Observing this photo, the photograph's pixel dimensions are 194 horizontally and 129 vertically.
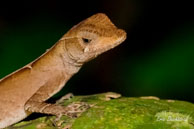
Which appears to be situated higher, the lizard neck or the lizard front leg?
the lizard neck

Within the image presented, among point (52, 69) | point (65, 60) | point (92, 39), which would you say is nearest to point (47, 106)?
point (52, 69)

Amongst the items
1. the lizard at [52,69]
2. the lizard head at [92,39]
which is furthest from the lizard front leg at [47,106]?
the lizard head at [92,39]

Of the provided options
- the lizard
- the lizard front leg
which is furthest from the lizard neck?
the lizard front leg

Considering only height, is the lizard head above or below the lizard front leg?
above

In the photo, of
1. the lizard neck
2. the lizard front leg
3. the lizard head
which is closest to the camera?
the lizard front leg

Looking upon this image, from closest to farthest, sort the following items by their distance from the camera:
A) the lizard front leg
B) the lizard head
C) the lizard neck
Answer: the lizard front leg < the lizard head < the lizard neck

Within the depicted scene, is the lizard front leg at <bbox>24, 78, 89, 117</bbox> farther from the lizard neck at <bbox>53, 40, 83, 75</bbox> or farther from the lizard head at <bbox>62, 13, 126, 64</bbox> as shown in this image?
the lizard head at <bbox>62, 13, 126, 64</bbox>

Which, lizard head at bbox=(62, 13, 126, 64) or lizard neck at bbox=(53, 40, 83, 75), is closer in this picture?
lizard head at bbox=(62, 13, 126, 64)

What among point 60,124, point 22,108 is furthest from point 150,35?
point 60,124
